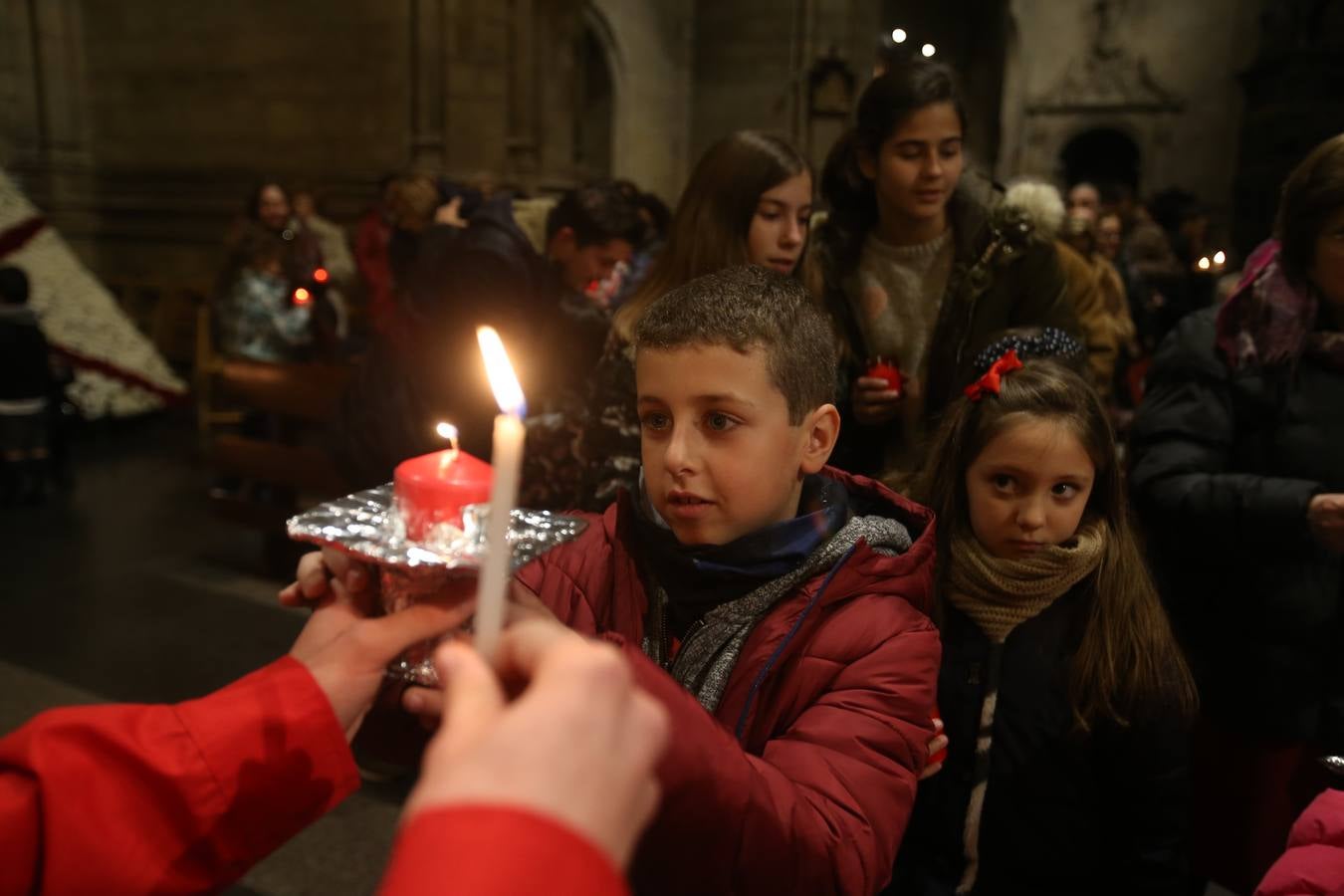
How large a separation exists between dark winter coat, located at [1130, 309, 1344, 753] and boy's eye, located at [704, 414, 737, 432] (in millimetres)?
1173

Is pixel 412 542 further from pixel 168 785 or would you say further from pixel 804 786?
pixel 804 786

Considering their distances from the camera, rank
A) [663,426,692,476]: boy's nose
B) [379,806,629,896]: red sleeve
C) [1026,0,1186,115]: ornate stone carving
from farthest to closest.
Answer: [1026,0,1186,115]: ornate stone carving
[663,426,692,476]: boy's nose
[379,806,629,896]: red sleeve

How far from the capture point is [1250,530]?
1.90 m

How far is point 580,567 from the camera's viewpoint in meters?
1.43

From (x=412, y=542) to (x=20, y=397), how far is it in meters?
6.14

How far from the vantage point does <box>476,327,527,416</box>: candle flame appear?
657 millimetres

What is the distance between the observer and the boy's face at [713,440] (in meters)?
1.25

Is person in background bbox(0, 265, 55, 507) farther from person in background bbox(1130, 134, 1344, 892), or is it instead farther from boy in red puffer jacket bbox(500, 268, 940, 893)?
person in background bbox(1130, 134, 1344, 892)

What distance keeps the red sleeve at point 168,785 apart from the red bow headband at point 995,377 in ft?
4.21

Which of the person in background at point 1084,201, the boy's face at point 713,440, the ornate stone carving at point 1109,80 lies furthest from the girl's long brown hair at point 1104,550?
the ornate stone carving at point 1109,80

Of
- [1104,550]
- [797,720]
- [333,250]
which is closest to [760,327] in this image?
[797,720]

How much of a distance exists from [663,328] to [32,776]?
844 millimetres

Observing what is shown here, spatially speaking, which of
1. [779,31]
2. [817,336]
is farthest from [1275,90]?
[817,336]

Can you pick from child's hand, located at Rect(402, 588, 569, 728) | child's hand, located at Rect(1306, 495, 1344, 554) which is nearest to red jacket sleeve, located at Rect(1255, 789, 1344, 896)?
child's hand, located at Rect(1306, 495, 1344, 554)
